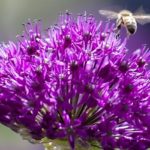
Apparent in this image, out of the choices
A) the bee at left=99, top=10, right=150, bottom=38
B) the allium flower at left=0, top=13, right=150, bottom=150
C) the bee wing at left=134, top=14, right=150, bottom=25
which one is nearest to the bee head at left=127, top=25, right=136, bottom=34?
the bee at left=99, top=10, right=150, bottom=38

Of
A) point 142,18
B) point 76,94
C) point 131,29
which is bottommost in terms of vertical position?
point 76,94

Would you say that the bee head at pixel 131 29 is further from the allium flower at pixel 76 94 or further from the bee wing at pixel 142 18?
the allium flower at pixel 76 94

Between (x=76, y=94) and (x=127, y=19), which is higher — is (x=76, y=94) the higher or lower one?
the lower one

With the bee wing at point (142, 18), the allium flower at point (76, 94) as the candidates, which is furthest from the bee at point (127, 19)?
the allium flower at point (76, 94)

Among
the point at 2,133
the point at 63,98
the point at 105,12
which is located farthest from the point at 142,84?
the point at 2,133

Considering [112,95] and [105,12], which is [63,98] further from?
[105,12]

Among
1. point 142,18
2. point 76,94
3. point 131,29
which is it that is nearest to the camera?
point 76,94

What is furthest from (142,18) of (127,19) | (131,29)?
(131,29)

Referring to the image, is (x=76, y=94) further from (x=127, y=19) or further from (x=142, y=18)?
(x=142, y=18)
